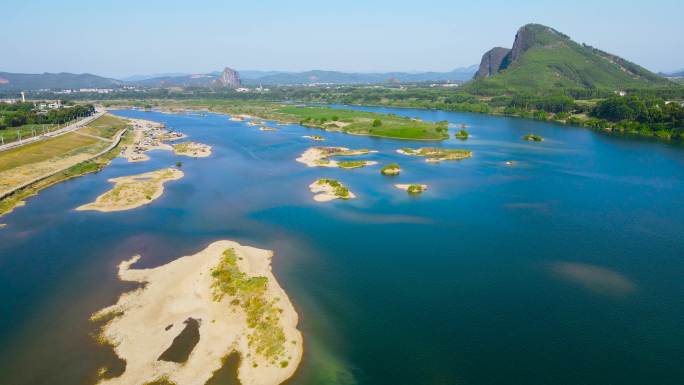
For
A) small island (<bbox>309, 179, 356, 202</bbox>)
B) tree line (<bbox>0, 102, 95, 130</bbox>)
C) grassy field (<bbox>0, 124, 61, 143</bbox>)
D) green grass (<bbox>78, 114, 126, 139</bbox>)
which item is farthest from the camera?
green grass (<bbox>78, 114, 126, 139</bbox>)

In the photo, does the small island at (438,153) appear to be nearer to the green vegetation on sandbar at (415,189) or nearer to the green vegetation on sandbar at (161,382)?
the green vegetation on sandbar at (415,189)

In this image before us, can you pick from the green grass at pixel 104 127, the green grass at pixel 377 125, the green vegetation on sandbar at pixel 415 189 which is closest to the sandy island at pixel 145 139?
the green grass at pixel 104 127

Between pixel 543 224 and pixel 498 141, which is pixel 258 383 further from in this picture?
pixel 498 141

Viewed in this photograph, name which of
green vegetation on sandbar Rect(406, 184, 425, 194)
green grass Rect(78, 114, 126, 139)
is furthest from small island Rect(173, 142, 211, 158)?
green vegetation on sandbar Rect(406, 184, 425, 194)

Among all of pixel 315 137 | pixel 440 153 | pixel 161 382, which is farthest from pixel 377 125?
pixel 161 382

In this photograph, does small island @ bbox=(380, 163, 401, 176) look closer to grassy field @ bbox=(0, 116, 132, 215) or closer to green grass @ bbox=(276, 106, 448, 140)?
green grass @ bbox=(276, 106, 448, 140)

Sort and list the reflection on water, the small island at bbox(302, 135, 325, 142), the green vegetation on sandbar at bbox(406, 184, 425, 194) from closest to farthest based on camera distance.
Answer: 1. the reflection on water
2. the green vegetation on sandbar at bbox(406, 184, 425, 194)
3. the small island at bbox(302, 135, 325, 142)

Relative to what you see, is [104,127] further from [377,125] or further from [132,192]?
[377,125]
